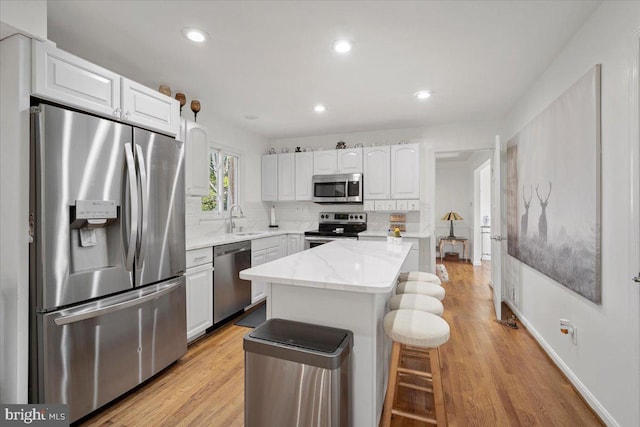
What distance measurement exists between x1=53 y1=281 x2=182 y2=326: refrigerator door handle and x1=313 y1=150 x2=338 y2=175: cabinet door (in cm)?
297

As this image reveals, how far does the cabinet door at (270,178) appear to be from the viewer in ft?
16.3

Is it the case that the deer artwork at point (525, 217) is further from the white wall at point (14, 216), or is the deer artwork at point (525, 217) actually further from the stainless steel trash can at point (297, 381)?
the white wall at point (14, 216)

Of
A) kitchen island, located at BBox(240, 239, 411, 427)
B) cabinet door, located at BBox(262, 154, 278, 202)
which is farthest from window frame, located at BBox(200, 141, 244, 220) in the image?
kitchen island, located at BBox(240, 239, 411, 427)

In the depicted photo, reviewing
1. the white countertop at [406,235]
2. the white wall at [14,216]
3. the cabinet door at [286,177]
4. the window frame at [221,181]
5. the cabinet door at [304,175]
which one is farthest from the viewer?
the cabinet door at [286,177]

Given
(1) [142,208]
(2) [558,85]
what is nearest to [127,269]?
(1) [142,208]

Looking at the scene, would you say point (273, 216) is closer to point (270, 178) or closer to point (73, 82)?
point (270, 178)

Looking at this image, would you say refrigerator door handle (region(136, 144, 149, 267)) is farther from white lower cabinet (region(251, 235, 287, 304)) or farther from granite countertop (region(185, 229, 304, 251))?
white lower cabinet (region(251, 235, 287, 304))

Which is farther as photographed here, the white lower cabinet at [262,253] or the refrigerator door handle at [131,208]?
the white lower cabinet at [262,253]

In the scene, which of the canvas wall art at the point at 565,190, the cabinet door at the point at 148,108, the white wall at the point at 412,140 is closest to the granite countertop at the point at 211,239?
the white wall at the point at 412,140

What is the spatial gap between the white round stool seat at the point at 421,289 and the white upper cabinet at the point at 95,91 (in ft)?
7.28

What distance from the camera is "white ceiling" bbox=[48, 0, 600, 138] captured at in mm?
1856

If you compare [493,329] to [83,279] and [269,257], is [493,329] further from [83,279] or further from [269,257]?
[83,279]

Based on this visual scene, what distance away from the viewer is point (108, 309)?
1.82 meters

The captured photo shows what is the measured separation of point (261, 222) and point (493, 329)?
361 centimetres
